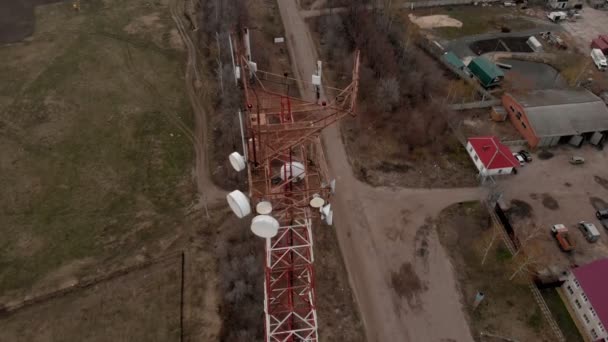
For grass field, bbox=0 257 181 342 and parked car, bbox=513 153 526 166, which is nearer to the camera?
grass field, bbox=0 257 181 342

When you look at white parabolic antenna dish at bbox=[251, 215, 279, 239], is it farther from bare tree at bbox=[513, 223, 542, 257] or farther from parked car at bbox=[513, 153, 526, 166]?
parked car at bbox=[513, 153, 526, 166]

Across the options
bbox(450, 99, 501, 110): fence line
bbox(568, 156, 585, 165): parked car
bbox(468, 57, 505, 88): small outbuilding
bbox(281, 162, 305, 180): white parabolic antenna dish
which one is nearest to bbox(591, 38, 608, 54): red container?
bbox(468, 57, 505, 88): small outbuilding

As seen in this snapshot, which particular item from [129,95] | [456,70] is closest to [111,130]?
[129,95]

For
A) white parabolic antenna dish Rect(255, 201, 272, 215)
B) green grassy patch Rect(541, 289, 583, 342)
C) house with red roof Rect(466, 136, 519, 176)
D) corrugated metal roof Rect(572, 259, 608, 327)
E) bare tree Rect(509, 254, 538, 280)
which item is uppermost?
white parabolic antenna dish Rect(255, 201, 272, 215)

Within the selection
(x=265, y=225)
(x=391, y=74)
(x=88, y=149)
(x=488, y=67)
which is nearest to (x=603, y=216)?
(x=488, y=67)

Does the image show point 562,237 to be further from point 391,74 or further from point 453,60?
point 453,60

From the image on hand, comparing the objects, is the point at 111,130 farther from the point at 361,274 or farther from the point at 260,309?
the point at 361,274
